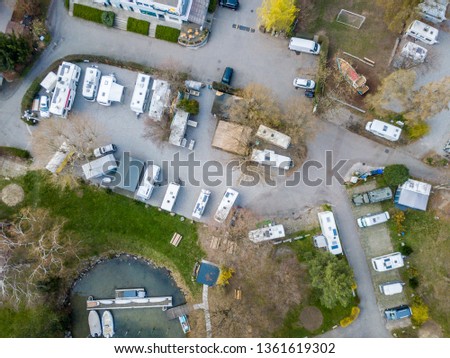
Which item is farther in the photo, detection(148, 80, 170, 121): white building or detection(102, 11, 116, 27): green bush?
detection(102, 11, 116, 27): green bush

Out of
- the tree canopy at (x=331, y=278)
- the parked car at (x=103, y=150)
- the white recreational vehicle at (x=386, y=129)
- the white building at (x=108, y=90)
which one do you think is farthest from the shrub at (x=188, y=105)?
the tree canopy at (x=331, y=278)

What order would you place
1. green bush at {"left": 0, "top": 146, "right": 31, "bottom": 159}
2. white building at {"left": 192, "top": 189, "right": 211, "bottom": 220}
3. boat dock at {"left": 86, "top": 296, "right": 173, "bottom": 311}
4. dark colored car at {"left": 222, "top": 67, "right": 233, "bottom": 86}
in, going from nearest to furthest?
white building at {"left": 192, "top": 189, "right": 211, "bottom": 220}
dark colored car at {"left": 222, "top": 67, "right": 233, "bottom": 86}
green bush at {"left": 0, "top": 146, "right": 31, "bottom": 159}
boat dock at {"left": 86, "top": 296, "right": 173, "bottom": 311}

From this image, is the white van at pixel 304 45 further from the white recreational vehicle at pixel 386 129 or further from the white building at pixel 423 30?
the white recreational vehicle at pixel 386 129

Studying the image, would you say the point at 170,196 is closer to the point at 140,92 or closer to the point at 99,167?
the point at 99,167

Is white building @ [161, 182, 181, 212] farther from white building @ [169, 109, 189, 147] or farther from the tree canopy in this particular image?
the tree canopy

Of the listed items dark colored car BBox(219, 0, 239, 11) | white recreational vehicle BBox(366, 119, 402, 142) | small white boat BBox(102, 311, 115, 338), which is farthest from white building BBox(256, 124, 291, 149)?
small white boat BBox(102, 311, 115, 338)

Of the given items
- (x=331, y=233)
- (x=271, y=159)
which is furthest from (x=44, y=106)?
(x=331, y=233)
